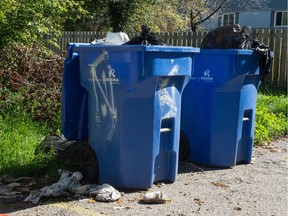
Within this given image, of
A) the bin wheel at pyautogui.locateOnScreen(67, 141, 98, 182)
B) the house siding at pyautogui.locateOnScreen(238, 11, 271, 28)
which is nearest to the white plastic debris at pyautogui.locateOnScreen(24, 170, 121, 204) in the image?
the bin wheel at pyautogui.locateOnScreen(67, 141, 98, 182)

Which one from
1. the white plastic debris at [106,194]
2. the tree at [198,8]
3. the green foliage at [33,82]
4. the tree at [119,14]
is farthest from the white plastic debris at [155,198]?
the tree at [198,8]

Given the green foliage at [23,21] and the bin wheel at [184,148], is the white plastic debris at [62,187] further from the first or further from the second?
the green foliage at [23,21]

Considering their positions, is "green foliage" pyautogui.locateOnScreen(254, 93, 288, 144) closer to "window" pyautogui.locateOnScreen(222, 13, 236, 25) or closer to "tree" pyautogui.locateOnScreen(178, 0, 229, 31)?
"tree" pyautogui.locateOnScreen(178, 0, 229, 31)

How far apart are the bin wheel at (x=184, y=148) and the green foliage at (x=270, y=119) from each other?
80.3 inches

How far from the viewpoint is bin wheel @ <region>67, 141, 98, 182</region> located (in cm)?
533

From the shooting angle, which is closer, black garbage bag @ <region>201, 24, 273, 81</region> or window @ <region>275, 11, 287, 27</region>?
black garbage bag @ <region>201, 24, 273, 81</region>

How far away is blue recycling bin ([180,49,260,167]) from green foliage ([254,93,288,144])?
6.48 ft

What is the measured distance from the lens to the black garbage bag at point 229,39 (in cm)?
657

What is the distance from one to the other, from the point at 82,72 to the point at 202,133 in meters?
1.99

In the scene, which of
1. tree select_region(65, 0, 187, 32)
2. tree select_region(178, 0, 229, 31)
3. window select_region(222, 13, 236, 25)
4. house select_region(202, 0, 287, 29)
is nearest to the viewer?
tree select_region(65, 0, 187, 32)

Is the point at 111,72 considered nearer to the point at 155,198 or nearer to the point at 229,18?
the point at 155,198

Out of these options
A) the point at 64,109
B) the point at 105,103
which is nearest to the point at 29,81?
the point at 64,109

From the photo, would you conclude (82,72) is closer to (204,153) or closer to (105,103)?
(105,103)

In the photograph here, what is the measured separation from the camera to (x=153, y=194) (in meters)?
4.88
